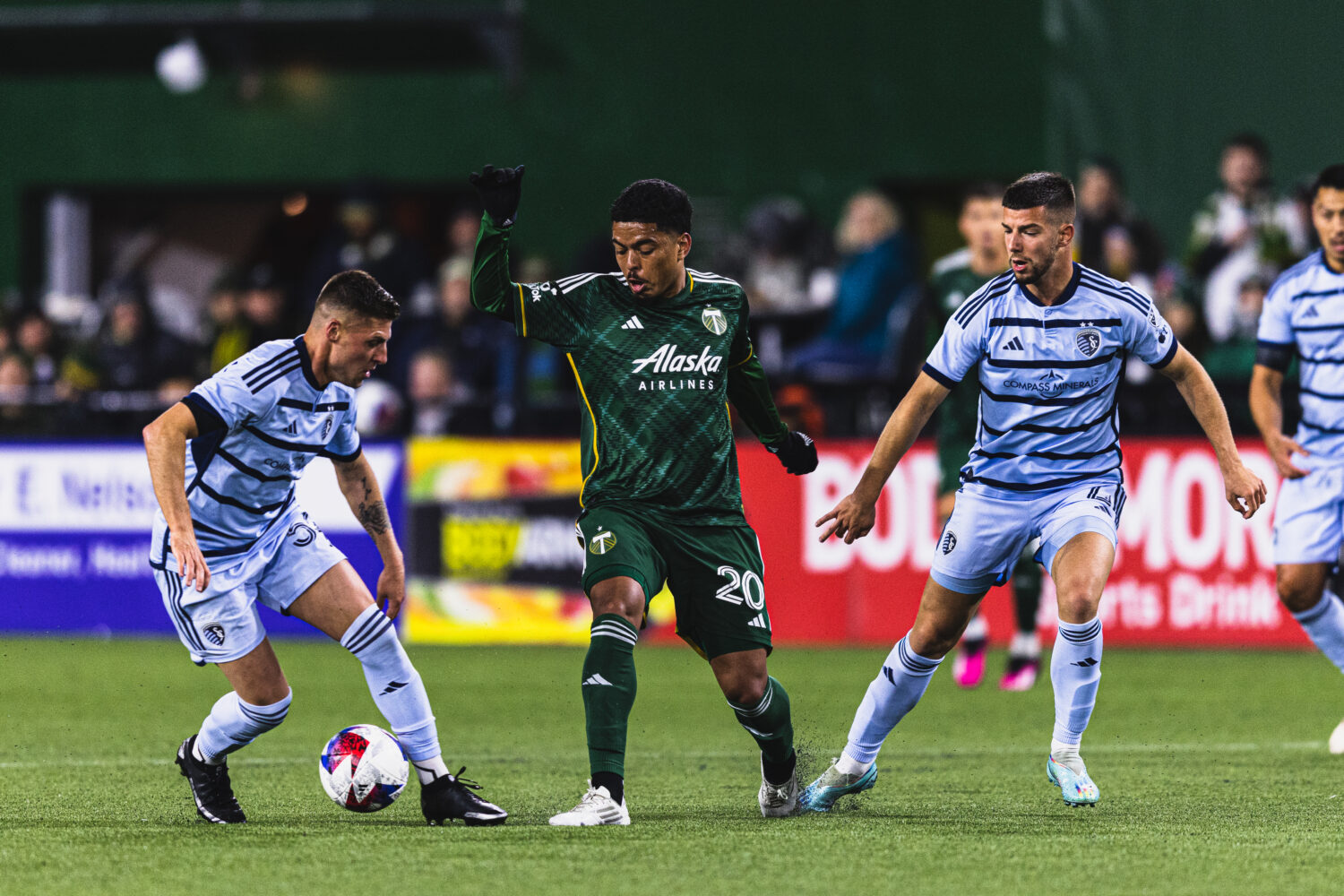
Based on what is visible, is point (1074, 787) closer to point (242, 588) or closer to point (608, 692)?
point (608, 692)

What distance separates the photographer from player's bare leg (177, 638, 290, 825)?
6590 mm

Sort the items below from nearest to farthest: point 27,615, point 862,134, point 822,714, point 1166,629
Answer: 1. point 822,714
2. point 1166,629
3. point 27,615
4. point 862,134

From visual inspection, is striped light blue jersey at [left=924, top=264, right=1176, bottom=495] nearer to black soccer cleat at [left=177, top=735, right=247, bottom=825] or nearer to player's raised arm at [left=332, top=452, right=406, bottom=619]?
player's raised arm at [left=332, top=452, right=406, bottom=619]

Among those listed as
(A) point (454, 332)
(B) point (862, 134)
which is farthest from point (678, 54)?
(A) point (454, 332)

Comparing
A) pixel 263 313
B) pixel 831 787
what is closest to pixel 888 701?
pixel 831 787

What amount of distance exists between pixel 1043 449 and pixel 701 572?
1230 millimetres

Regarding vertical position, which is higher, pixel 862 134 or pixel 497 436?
pixel 862 134

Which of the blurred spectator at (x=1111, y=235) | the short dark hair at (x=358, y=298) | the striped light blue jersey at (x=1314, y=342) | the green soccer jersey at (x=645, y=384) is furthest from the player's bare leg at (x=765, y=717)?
the blurred spectator at (x=1111, y=235)

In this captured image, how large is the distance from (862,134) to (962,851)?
13756 millimetres

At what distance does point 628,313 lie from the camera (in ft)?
21.7

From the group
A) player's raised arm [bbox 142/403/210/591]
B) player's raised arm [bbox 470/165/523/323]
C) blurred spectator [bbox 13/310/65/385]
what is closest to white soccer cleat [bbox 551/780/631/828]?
player's raised arm [bbox 142/403/210/591]

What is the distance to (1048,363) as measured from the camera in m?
6.61

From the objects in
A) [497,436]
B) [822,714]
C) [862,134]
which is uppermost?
[862,134]

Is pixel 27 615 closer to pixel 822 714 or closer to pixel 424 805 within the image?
pixel 822 714
